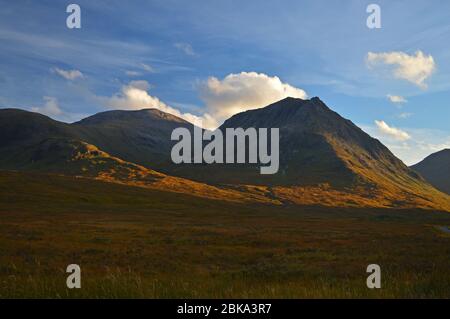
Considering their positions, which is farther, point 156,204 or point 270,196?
point 270,196

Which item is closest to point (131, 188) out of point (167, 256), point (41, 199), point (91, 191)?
point (91, 191)

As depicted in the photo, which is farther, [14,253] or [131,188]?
[131,188]

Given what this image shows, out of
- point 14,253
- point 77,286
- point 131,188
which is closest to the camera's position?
point 77,286

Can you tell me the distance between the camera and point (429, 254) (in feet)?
109

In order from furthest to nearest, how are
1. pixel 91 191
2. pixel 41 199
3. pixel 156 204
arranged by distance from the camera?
pixel 91 191 < pixel 156 204 < pixel 41 199

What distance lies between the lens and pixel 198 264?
3017 centimetres

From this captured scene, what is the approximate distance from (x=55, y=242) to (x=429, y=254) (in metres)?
35.2

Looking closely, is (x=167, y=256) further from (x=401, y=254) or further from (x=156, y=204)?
(x=156, y=204)

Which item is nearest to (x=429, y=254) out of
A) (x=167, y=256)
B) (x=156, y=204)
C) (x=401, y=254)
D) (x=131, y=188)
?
(x=401, y=254)

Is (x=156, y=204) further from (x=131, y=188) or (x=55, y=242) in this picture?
(x=55, y=242)

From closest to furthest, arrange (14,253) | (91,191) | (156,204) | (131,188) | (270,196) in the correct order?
(14,253) → (156,204) → (91,191) → (131,188) → (270,196)
